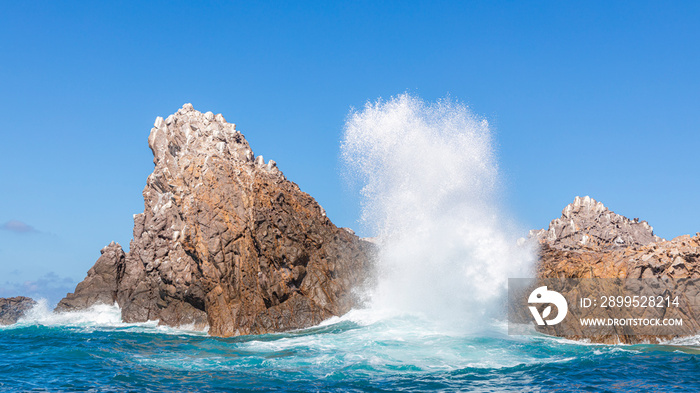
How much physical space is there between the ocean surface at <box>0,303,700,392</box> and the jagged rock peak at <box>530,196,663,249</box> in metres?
22.7

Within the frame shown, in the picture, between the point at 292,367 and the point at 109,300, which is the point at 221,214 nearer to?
the point at 292,367

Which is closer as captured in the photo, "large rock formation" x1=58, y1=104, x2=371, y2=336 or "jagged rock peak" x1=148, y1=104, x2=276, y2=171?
"large rock formation" x1=58, y1=104, x2=371, y2=336

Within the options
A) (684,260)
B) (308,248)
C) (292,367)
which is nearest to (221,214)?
(308,248)

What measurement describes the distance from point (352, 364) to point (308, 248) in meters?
14.6

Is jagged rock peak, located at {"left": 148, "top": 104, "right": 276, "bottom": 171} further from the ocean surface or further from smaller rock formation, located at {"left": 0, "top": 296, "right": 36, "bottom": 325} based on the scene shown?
smaller rock formation, located at {"left": 0, "top": 296, "right": 36, "bottom": 325}

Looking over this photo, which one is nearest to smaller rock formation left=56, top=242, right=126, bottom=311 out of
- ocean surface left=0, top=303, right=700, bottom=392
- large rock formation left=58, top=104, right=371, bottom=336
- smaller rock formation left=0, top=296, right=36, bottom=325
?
large rock formation left=58, top=104, right=371, bottom=336

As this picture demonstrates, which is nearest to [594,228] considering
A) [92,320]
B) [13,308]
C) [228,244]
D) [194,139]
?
[228,244]

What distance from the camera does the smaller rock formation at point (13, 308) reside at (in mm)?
44094

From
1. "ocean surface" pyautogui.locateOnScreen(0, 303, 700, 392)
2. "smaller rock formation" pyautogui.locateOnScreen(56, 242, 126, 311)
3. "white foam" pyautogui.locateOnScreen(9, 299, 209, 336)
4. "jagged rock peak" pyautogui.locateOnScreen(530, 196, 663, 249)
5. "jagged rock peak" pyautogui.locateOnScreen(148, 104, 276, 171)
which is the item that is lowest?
"ocean surface" pyautogui.locateOnScreen(0, 303, 700, 392)

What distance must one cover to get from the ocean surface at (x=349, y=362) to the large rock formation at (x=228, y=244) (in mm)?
2468

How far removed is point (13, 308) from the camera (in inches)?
1811

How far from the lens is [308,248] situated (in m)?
34.0

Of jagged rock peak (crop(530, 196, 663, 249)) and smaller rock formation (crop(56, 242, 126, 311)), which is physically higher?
jagged rock peak (crop(530, 196, 663, 249))

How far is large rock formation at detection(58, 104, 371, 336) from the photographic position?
30.8m
